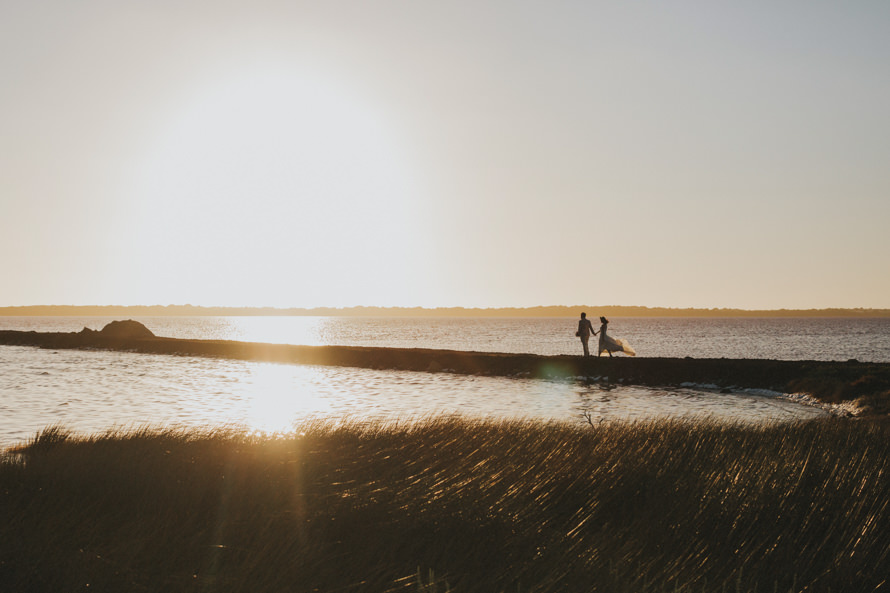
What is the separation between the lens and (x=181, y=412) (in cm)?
2197

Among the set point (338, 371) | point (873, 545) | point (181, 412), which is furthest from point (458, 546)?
point (338, 371)

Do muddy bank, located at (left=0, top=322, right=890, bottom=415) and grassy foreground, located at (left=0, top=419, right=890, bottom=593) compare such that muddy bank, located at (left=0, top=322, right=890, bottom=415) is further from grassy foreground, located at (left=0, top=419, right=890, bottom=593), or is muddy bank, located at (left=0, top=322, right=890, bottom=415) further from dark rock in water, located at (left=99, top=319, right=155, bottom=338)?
dark rock in water, located at (left=99, top=319, right=155, bottom=338)

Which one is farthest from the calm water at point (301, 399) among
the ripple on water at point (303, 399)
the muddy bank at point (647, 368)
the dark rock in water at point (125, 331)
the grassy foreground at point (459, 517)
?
the dark rock in water at point (125, 331)

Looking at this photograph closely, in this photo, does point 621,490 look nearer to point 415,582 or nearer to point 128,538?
point 415,582

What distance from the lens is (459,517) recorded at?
7777 millimetres

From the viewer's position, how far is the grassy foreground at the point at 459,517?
6293 millimetres

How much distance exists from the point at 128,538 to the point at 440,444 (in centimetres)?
611

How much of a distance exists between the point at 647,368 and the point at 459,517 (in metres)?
28.0

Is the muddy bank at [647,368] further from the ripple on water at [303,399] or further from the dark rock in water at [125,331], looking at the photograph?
the dark rock in water at [125,331]

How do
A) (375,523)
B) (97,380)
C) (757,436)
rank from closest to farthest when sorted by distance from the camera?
(375,523), (757,436), (97,380)

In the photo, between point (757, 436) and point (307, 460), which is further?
point (757, 436)

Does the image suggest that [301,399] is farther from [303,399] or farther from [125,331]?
[125,331]

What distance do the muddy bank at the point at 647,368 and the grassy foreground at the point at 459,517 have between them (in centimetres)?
1405

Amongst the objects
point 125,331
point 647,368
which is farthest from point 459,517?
point 125,331
